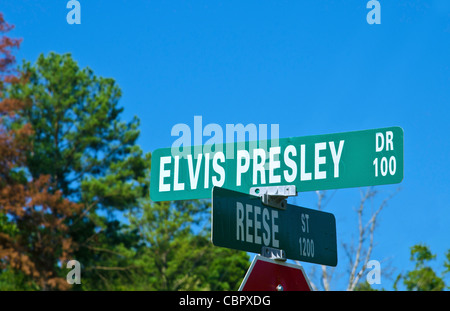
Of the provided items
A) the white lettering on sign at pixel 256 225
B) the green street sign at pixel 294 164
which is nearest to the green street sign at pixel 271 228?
the white lettering on sign at pixel 256 225

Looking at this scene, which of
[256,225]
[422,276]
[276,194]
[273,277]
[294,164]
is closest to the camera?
[273,277]

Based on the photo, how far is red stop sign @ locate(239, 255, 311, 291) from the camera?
3.93 m

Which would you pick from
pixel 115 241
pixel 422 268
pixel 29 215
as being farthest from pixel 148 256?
pixel 422 268

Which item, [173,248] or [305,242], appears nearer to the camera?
[305,242]

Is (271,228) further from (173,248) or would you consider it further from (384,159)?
(173,248)

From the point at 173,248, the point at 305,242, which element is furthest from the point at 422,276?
the point at 305,242

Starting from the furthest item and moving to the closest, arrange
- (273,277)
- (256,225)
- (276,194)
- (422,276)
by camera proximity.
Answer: (422,276) → (276,194) → (256,225) → (273,277)

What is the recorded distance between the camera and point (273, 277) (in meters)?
4.13

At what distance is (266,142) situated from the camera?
186 inches

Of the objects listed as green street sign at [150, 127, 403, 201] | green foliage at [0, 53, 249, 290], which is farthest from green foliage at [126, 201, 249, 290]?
green street sign at [150, 127, 403, 201]

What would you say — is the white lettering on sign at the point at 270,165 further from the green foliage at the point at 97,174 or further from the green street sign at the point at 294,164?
the green foliage at the point at 97,174

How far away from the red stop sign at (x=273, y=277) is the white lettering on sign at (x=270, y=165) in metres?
0.61

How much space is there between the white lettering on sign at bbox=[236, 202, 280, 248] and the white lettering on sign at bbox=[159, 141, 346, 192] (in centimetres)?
29

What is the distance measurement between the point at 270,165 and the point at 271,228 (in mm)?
458
